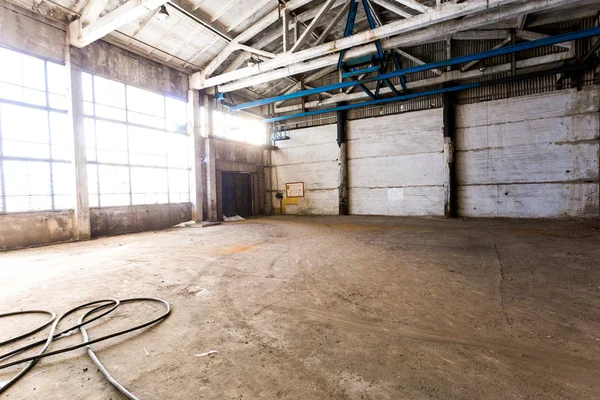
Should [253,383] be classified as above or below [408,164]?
below

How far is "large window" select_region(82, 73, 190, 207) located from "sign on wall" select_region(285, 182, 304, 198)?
5.85 meters

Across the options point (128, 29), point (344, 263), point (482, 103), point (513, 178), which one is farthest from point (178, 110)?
point (513, 178)

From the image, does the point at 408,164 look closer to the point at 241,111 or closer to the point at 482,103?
the point at 482,103

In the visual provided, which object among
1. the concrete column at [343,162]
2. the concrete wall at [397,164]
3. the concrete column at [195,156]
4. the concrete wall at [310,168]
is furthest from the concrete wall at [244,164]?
the concrete wall at [397,164]

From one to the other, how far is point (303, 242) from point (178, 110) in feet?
28.7

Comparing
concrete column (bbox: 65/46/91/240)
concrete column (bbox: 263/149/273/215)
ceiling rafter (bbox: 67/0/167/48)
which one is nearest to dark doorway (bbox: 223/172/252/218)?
concrete column (bbox: 263/149/273/215)

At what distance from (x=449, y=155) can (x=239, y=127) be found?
10249mm

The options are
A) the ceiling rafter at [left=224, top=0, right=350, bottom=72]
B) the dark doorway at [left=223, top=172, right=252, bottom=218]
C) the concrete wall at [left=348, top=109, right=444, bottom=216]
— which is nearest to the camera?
the ceiling rafter at [left=224, top=0, right=350, bottom=72]

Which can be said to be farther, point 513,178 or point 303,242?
point 513,178

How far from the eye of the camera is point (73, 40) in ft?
27.2

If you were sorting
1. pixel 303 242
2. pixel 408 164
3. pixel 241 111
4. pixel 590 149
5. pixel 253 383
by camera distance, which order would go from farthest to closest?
pixel 241 111 < pixel 408 164 < pixel 590 149 < pixel 303 242 < pixel 253 383

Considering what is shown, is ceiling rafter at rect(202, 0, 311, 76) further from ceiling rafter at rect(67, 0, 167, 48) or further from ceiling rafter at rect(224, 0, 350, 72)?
ceiling rafter at rect(67, 0, 167, 48)

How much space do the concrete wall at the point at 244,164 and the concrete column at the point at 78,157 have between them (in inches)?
217

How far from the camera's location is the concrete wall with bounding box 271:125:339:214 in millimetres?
15172
